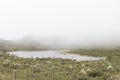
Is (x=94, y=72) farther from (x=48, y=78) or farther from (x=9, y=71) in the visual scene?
(x=9, y=71)

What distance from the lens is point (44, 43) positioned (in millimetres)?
125500

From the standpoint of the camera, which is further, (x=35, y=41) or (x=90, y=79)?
(x=35, y=41)

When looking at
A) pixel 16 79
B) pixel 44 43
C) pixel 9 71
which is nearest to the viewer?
pixel 16 79

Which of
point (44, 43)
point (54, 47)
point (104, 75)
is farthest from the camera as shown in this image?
point (44, 43)

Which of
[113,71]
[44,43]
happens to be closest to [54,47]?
[44,43]

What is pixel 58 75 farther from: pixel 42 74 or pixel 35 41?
pixel 35 41

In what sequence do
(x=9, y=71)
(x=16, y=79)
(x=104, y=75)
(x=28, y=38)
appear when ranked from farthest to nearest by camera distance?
1. (x=28, y=38)
2. (x=9, y=71)
3. (x=104, y=75)
4. (x=16, y=79)

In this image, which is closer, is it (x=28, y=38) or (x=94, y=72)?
(x=94, y=72)

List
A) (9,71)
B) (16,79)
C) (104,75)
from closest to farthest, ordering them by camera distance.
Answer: (16,79) < (104,75) < (9,71)

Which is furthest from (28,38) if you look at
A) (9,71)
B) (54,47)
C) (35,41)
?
(9,71)

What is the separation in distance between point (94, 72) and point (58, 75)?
427cm

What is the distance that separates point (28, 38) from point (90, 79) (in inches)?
4420

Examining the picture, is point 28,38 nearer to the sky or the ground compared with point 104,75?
nearer to the sky

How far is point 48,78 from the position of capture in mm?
30531
